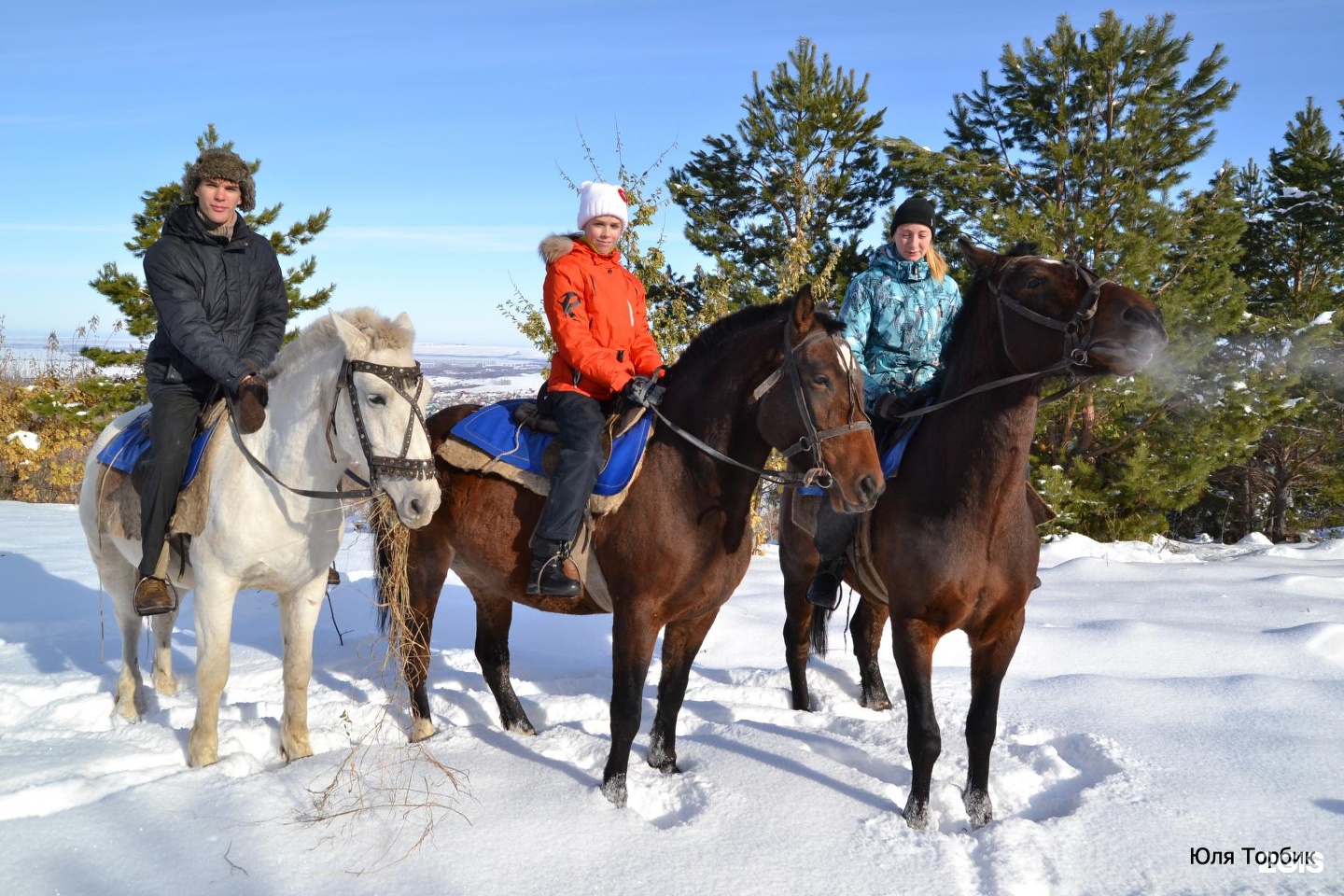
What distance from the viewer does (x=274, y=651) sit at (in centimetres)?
633

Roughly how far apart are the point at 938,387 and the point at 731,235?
1586 centimetres

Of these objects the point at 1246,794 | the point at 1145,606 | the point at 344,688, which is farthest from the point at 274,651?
the point at 1145,606

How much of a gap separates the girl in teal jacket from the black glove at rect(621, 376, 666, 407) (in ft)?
3.66

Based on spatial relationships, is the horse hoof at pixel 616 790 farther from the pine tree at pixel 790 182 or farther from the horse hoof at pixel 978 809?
the pine tree at pixel 790 182

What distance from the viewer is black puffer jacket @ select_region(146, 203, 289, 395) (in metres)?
3.80

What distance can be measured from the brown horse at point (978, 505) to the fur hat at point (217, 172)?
11.4ft

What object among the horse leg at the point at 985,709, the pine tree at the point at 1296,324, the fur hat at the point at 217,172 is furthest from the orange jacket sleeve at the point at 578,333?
the pine tree at the point at 1296,324

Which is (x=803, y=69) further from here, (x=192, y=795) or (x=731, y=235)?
(x=192, y=795)

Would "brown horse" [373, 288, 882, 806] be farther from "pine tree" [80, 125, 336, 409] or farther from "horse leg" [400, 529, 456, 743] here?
"pine tree" [80, 125, 336, 409]

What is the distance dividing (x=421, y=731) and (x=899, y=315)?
11.4 feet

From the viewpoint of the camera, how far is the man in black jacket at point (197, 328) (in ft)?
12.5

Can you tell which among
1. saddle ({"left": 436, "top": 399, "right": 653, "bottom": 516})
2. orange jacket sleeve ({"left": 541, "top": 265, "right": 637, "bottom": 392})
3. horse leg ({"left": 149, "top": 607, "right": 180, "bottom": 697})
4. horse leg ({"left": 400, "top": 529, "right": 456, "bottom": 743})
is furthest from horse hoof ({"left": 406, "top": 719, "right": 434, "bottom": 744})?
orange jacket sleeve ({"left": 541, "top": 265, "right": 637, "bottom": 392})

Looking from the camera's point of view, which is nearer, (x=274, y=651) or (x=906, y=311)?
(x=906, y=311)

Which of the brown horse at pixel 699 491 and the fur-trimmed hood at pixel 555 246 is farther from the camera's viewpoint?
the fur-trimmed hood at pixel 555 246
